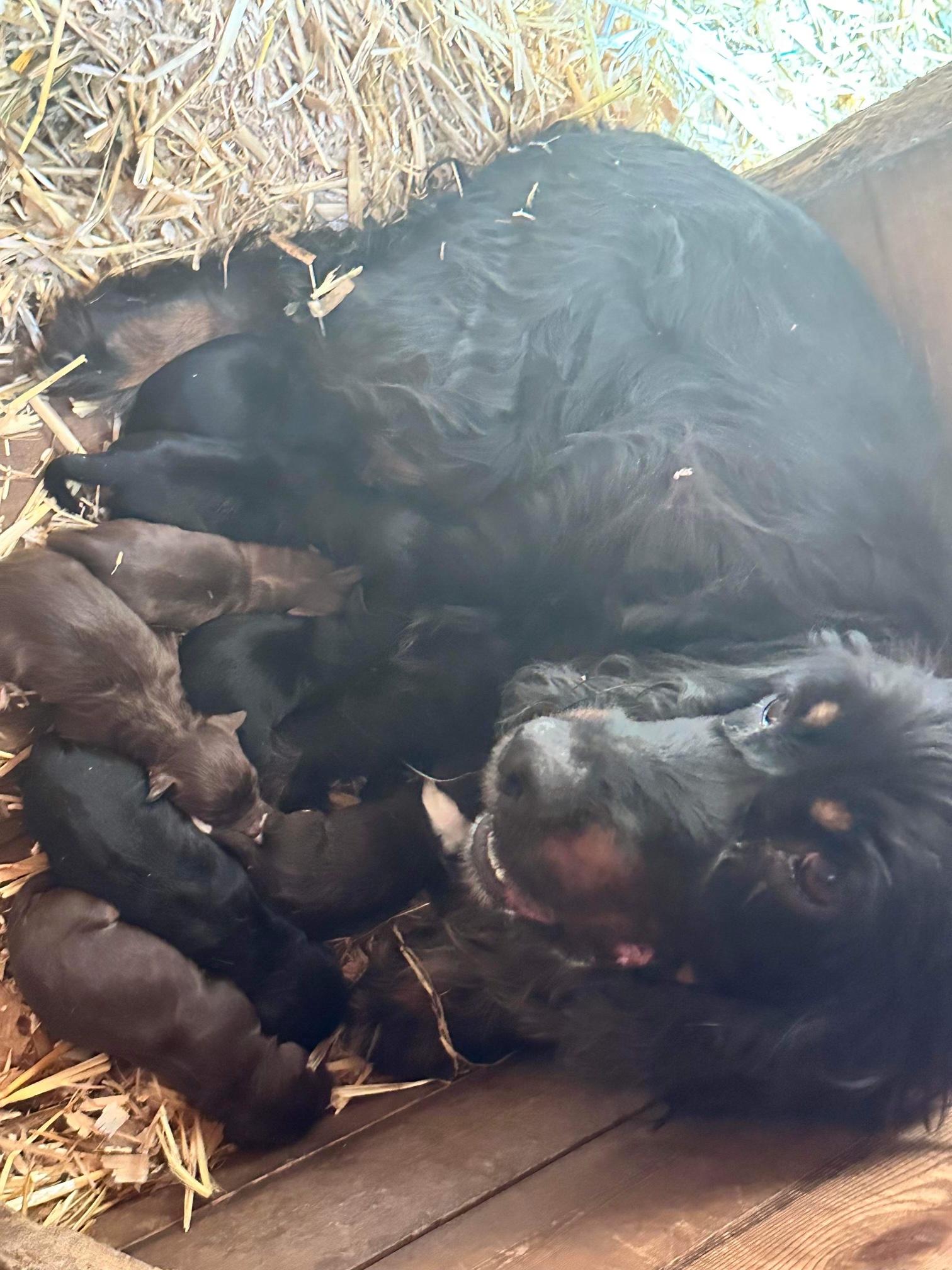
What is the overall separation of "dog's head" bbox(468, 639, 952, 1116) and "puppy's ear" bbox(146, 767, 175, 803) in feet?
2.12

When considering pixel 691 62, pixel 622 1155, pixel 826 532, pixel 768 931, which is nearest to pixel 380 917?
pixel 622 1155

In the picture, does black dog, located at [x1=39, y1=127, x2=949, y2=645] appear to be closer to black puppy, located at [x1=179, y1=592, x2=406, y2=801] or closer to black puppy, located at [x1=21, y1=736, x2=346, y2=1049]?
black puppy, located at [x1=179, y1=592, x2=406, y2=801]

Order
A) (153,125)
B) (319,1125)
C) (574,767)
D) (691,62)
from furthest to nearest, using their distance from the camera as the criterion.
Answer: (691,62), (153,125), (319,1125), (574,767)

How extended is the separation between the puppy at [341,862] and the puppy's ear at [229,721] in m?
0.21

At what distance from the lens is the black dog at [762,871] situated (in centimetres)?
167

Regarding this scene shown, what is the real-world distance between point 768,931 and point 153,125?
196cm

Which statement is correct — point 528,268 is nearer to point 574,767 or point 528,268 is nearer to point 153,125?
point 153,125

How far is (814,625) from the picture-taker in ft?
6.55

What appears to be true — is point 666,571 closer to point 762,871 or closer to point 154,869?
point 762,871

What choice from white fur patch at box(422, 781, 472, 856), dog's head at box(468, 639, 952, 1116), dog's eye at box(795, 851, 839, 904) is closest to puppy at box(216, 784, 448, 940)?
white fur patch at box(422, 781, 472, 856)

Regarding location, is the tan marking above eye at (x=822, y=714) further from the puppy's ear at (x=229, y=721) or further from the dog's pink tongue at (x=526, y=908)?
the puppy's ear at (x=229, y=721)

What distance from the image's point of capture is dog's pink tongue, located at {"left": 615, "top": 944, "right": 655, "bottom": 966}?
1830 millimetres

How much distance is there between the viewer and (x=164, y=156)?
2.24 metres

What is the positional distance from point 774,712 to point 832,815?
214mm
